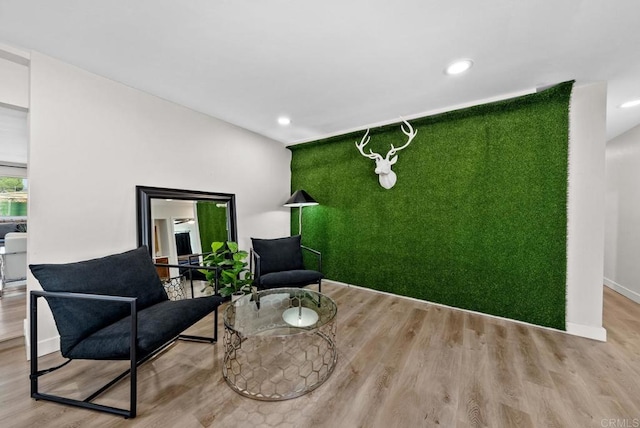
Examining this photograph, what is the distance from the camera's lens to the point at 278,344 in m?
2.05

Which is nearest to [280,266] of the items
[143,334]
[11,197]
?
[143,334]

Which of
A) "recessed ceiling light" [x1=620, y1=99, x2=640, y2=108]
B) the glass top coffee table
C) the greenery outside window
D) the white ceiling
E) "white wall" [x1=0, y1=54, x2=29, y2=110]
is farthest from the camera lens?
the greenery outside window

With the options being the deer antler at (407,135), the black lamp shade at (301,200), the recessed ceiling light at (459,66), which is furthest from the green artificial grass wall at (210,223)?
the recessed ceiling light at (459,66)

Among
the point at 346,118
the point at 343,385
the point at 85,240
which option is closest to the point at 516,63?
the point at 346,118

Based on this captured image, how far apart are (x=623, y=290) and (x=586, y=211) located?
2206 millimetres

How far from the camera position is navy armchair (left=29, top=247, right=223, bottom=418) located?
4.24ft

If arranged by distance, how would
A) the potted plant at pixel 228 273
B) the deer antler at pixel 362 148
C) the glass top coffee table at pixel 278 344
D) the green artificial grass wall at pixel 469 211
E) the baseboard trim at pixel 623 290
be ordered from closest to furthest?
the glass top coffee table at pixel 278 344 < the green artificial grass wall at pixel 469 211 < the potted plant at pixel 228 273 < the baseboard trim at pixel 623 290 < the deer antler at pixel 362 148

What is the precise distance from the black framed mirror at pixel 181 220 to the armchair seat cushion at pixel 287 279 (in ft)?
3.02

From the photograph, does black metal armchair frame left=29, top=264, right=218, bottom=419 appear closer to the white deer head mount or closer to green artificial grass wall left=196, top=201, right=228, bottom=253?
green artificial grass wall left=196, top=201, right=228, bottom=253

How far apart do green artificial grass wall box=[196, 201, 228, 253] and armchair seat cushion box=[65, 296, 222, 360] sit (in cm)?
135

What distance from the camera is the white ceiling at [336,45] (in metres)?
1.40

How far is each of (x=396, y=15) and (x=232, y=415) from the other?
2567 millimetres

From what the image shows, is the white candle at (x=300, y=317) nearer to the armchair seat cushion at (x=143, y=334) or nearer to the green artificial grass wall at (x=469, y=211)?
the armchair seat cushion at (x=143, y=334)

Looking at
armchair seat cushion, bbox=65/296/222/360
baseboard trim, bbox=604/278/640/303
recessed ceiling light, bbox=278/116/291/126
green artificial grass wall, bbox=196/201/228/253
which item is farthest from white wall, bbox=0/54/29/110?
baseboard trim, bbox=604/278/640/303
